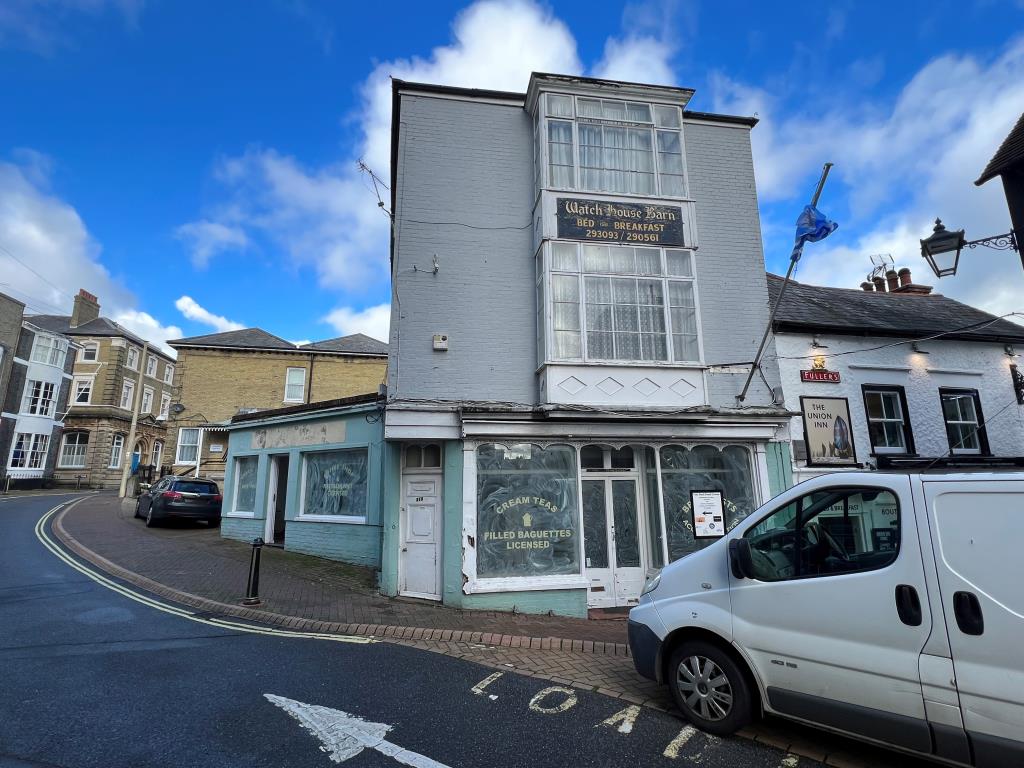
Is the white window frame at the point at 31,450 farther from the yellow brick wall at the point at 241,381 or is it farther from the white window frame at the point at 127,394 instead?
the yellow brick wall at the point at 241,381

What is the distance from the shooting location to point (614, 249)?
984 cm

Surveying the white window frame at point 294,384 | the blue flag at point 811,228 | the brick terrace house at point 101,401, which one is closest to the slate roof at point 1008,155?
the blue flag at point 811,228

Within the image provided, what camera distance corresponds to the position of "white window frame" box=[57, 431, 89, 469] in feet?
112

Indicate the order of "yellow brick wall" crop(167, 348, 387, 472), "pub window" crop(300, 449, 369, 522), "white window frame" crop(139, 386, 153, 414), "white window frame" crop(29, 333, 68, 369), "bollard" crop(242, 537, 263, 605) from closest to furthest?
"bollard" crop(242, 537, 263, 605), "pub window" crop(300, 449, 369, 522), "yellow brick wall" crop(167, 348, 387, 472), "white window frame" crop(29, 333, 68, 369), "white window frame" crop(139, 386, 153, 414)

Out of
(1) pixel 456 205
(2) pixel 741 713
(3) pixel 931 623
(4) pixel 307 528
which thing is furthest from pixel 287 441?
(3) pixel 931 623

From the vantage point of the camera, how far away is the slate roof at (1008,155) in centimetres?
1045

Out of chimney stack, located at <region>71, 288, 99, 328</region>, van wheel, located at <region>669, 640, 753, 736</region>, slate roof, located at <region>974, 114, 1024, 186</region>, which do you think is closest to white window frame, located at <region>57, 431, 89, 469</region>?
chimney stack, located at <region>71, 288, 99, 328</region>

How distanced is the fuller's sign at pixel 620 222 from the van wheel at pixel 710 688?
724 cm

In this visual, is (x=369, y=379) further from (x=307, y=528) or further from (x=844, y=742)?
(x=844, y=742)

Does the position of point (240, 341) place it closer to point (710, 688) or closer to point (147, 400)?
point (147, 400)

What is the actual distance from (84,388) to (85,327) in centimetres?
507

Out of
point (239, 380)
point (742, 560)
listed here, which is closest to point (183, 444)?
point (239, 380)

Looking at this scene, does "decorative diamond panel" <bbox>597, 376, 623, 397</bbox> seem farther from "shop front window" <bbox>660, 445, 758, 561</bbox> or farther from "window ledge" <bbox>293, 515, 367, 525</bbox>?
"window ledge" <bbox>293, 515, 367, 525</bbox>

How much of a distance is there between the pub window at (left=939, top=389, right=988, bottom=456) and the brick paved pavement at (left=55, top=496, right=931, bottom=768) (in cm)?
868
